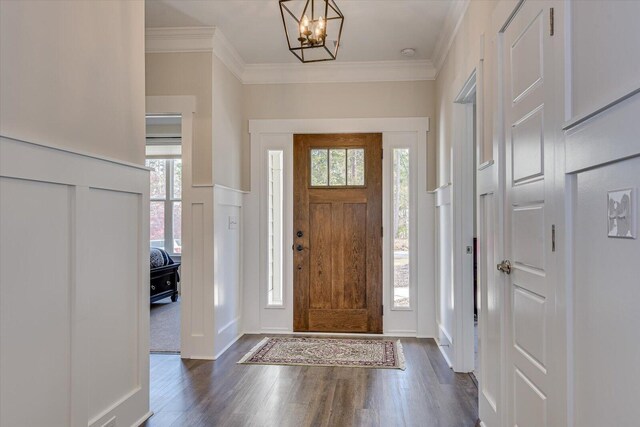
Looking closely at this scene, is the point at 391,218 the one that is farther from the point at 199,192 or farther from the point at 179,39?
the point at 179,39

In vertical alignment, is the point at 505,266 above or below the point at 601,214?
below

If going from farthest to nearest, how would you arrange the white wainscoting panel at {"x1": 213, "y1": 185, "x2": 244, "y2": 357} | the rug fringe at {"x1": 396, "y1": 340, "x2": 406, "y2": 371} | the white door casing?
1. the white wainscoting panel at {"x1": 213, "y1": 185, "x2": 244, "y2": 357}
2. the rug fringe at {"x1": 396, "y1": 340, "x2": 406, "y2": 371}
3. the white door casing

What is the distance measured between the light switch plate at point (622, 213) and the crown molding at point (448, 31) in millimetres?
2178

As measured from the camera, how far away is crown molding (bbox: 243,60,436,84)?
4.31 metres

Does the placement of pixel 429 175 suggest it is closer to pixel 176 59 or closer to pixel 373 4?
pixel 373 4

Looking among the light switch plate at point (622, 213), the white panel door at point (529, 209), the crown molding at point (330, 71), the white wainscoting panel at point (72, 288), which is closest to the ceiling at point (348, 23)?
the crown molding at point (330, 71)

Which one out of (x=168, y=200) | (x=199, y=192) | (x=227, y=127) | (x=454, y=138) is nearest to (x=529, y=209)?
(x=454, y=138)

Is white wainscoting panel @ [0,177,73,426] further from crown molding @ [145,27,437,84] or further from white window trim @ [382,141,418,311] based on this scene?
white window trim @ [382,141,418,311]

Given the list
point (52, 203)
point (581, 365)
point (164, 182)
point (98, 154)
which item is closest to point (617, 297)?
point (581, 365)

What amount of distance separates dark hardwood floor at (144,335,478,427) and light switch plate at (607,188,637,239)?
70.0 inches

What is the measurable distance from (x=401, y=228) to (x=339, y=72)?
1.70 metres

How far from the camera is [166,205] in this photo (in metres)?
7.47

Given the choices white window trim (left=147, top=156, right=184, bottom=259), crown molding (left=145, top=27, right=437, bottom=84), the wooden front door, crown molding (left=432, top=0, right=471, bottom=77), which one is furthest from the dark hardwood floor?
white window trim (left=147, top=156, right=184, bottom=259)

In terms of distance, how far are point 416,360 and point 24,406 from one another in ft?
9.07
